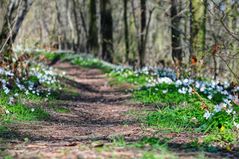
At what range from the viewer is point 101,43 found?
98.9 ft

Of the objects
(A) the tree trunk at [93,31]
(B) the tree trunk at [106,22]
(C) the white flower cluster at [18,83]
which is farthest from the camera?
(A) the tree trunk at [93,31]

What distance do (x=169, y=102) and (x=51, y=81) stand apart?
4303mm

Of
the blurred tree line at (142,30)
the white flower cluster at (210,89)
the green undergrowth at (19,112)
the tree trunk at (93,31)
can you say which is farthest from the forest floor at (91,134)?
the tree trunk at (93,31)

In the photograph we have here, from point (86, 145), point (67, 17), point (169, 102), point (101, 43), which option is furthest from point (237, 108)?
point (67, 17)

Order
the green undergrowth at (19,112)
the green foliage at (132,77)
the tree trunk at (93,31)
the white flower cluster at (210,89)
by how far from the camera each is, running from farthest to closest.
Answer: the tree trunk at (93,31) < the green foliage at (132,77) < the green undergrowth at (19,112) < the white flower cluster at (210,89)

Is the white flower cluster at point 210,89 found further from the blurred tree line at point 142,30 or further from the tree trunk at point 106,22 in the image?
the tree trunk at point 106,22

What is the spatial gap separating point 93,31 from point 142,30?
10.6 metres

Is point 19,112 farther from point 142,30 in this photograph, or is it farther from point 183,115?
point 142,30

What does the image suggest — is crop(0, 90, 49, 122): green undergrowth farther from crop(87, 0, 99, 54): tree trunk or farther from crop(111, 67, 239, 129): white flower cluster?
crop(87, 0, 99, 54): tree trunk

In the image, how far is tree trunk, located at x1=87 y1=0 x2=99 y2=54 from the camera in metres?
31.7

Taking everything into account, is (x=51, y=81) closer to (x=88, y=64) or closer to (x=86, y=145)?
(x=86, y=145)

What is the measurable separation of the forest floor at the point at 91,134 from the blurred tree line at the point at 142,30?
1.83 meters

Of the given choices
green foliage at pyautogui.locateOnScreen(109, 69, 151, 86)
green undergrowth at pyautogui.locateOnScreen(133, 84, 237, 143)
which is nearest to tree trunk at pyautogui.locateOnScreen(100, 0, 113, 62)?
green foliage at pyautogui.locateOnScreen(109, 69, 151, 86)

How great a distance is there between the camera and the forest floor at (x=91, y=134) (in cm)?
535
